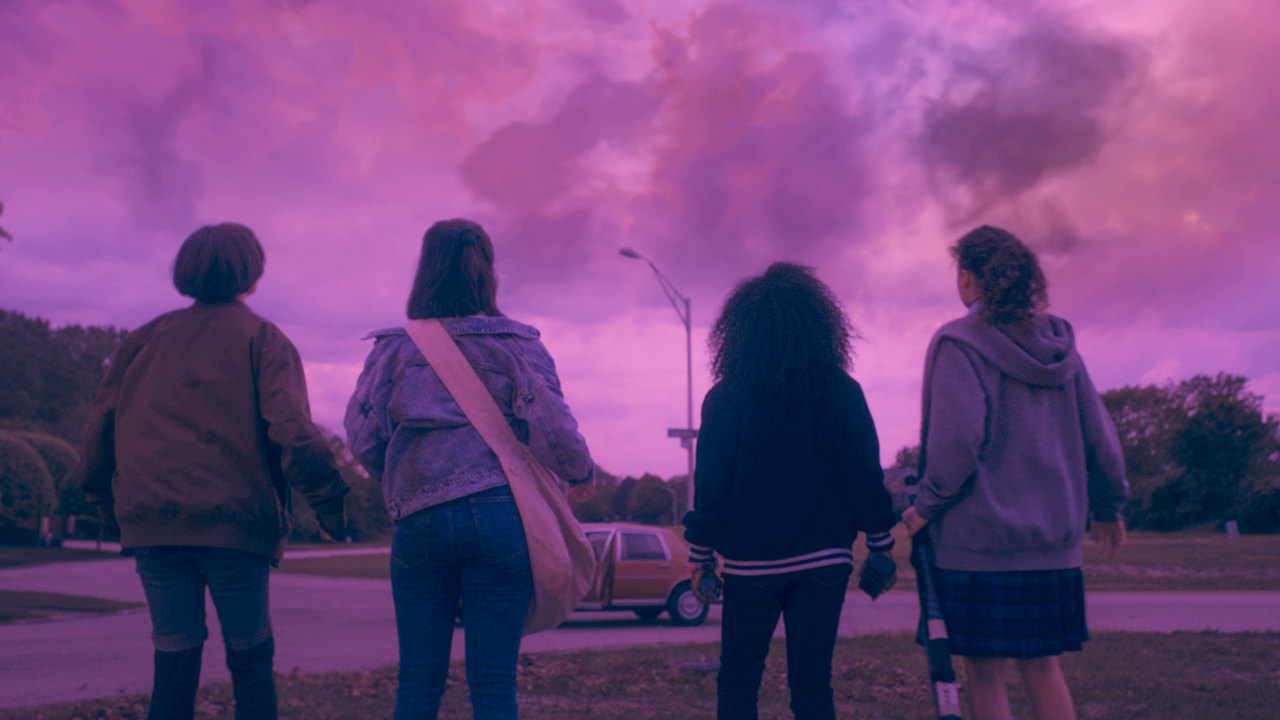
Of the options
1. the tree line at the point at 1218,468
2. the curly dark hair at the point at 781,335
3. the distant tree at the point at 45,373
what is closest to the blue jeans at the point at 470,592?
the curly dark hair at the point at 781,335

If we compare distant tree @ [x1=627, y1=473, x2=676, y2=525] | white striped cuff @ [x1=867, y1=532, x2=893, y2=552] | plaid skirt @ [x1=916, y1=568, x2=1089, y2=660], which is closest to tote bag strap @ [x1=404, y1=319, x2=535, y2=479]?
white striped cuff @ [x1=867, y1=532, x2=893, y2=552]

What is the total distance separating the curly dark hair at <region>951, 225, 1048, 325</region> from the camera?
126 inches

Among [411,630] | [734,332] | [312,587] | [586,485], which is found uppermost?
[734,332]

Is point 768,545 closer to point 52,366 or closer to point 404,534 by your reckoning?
point 404,534

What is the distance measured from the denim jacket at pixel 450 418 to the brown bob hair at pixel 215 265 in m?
0.59

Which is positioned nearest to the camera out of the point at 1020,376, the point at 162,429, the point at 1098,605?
the point at 162,429

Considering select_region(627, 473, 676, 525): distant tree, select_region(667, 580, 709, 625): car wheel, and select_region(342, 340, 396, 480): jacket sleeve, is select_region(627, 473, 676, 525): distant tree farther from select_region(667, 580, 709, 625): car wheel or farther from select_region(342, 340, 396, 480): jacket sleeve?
select_region(342, 340, 396, 480): jacket sleeve

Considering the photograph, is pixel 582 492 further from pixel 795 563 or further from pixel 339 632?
pixel 339 632

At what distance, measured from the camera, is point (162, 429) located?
2.89m

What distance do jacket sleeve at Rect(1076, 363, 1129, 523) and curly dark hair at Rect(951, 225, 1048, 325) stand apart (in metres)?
0.31

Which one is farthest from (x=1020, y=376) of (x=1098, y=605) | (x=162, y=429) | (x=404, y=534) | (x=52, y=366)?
(x=52, y=366)

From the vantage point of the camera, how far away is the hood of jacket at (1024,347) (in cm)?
310

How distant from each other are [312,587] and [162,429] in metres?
20.8

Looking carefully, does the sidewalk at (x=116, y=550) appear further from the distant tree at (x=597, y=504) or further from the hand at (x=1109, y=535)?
the hand at (x=1109, y=535)
